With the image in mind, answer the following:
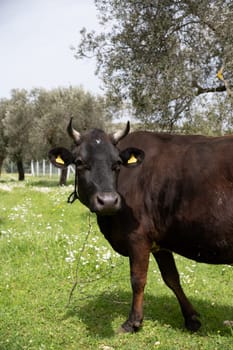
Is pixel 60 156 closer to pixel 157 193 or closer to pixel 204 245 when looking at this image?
pixel 157 193

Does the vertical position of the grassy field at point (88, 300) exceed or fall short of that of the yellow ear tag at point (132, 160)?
it falls short

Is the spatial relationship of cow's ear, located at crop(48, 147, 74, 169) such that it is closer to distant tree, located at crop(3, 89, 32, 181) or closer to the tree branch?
the tree branch

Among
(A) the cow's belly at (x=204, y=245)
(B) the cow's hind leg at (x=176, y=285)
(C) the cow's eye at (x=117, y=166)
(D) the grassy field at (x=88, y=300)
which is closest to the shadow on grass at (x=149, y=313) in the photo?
(D) the grassy field at (x=88, y=300)

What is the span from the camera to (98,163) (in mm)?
5645

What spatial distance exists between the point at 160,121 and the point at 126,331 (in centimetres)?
1109

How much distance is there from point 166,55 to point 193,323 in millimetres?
11086

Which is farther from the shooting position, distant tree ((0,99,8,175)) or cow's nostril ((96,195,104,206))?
distant tree ((0,99,8,175))

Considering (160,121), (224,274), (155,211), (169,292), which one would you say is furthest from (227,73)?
(155,211)

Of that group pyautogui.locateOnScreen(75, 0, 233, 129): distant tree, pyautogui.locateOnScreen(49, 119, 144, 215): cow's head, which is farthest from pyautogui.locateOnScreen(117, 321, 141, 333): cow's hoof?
pyautogui.locateOnScreen(75, 0, 233, 129): distant tree

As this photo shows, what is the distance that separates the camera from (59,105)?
38281mm

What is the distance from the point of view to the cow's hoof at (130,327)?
625 centimetres

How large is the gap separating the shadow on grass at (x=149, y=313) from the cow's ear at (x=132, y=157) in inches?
99.0

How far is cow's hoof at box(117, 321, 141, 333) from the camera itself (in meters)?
6.25

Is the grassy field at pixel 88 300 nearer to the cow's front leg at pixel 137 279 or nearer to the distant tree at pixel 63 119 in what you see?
the cow's front leg at pixel 137 279
